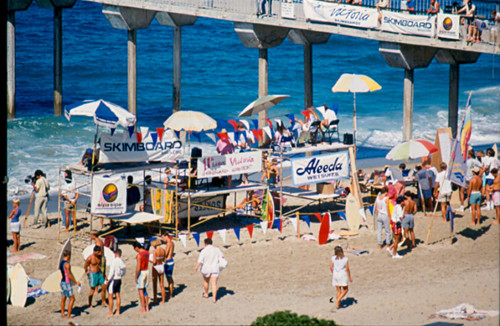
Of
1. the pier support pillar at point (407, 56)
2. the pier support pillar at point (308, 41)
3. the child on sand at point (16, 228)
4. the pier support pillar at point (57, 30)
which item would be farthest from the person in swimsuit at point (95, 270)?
the pier support pillar at point (57, 30)

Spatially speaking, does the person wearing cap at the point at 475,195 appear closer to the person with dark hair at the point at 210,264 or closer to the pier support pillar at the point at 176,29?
the person with dark hair at the point at 210,264

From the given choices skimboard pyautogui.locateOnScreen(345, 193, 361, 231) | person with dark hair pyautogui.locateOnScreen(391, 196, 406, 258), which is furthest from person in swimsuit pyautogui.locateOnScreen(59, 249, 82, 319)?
skimboard pyautogui.locateOnScreen(345, 193, 361, 231)

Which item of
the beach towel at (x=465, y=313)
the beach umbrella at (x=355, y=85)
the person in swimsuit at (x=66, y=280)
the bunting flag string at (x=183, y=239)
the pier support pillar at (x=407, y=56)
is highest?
the pier support pillar at (x=407, y=56)

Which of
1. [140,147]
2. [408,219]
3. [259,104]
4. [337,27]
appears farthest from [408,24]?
[140,147]

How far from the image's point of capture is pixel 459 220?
66.9 feet

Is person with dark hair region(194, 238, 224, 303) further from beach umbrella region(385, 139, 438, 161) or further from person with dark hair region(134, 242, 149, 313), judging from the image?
beach umbrella region(385, 139, 438, 161)

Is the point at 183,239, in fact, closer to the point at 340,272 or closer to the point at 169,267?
the point at 169,267

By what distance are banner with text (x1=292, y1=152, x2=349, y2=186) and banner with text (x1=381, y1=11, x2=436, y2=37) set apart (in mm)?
4758

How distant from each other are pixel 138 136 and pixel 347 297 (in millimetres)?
6635

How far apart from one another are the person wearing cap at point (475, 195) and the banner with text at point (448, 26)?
433 centimetres

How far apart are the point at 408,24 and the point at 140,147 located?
8647mm

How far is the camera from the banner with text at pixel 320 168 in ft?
66.1

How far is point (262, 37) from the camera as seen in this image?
26984 mm
